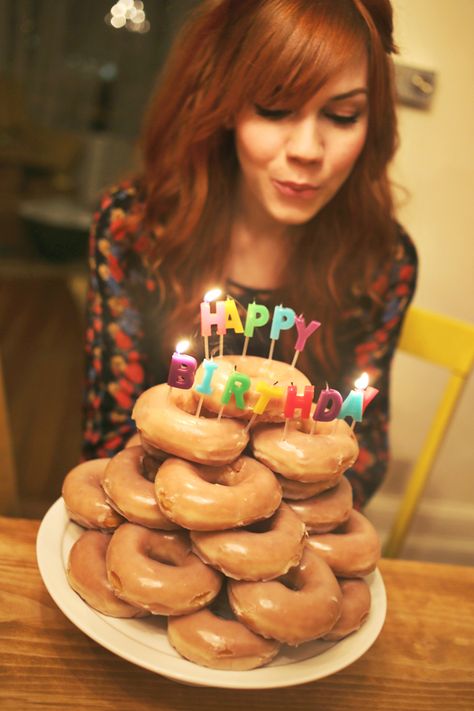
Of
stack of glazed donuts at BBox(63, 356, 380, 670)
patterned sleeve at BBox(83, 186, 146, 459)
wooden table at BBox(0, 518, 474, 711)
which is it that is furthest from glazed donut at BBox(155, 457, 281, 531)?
patterned sleeve at BBox(83, 186, 146, 459)

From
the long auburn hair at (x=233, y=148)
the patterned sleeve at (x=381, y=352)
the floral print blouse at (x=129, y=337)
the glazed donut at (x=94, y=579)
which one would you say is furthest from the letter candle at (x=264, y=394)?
the patterned sleeve at (x=381, y=352)

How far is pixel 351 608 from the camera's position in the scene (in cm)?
66

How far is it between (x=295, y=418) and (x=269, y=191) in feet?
1.76

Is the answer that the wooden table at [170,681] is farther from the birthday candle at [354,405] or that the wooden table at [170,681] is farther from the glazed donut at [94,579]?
the birthday candle at [354,405]

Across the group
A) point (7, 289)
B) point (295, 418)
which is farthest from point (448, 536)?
point (7, 289)

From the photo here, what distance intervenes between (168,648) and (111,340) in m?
0.75

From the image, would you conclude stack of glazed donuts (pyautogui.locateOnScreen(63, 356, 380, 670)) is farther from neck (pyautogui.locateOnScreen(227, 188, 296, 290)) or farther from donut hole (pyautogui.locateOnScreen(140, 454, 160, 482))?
neck (pyautogui.locateOnScreen(227, 188, 296, 290))

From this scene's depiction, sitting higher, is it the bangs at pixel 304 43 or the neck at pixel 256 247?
the bangs at pixel 304 43

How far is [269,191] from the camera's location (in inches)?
42.1

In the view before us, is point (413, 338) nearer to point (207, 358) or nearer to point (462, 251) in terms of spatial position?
point (462, 251)

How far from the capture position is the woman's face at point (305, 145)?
973mm

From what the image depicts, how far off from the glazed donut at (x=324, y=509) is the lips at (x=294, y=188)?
0.53 meters

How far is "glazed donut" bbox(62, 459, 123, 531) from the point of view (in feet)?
2.19

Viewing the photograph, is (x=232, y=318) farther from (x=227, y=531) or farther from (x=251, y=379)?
(x=227, y=531)
